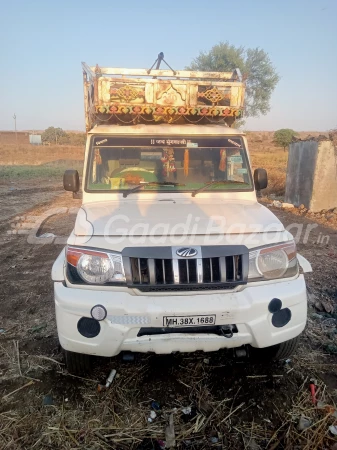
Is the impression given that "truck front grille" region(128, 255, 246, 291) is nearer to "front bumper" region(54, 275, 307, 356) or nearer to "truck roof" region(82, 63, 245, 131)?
"front bumper" region(54, 275, 307, 356)

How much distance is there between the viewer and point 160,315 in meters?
2.49

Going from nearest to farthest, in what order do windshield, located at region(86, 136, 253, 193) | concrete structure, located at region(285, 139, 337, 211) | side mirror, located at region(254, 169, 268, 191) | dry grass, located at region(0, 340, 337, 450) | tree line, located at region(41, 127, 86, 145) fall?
dry grass, located at region(0, 340, 337, 450)
windshield, located at region(86, 136, 253, 193)
side mirror, located at region(254, 169, 268, 191)
concrete structure, located at region(285, 139, 337, 211)
tree line, located at region(41, 127, 86, 145)

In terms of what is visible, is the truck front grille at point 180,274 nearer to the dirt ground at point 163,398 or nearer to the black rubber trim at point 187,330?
the black rubber trim at point 187,330

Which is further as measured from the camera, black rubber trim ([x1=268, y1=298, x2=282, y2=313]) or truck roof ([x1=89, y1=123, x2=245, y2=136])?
truck roof ([x1=89, y1=123, x2=245, y2=136])

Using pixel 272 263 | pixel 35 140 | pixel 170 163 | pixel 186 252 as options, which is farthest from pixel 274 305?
pixel 35 140

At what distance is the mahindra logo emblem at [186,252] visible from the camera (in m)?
2.58

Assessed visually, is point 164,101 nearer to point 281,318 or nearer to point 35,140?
point 281,318

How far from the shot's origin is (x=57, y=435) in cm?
245

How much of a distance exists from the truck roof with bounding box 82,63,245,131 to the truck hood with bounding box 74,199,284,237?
1229mm

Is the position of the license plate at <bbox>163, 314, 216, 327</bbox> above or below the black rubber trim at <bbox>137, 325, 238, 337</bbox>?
above

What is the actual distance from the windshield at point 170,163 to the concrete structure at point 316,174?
730 cm

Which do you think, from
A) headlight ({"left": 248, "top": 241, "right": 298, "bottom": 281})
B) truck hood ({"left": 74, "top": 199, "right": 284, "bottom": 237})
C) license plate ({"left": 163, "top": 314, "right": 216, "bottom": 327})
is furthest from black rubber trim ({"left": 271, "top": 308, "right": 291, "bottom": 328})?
truck hood ({"left": 74, "top": 199, "right": 284, "bottom": 237})

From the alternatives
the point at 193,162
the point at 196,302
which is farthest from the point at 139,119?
the point at 196,302

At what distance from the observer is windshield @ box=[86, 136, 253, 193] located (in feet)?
12.8
